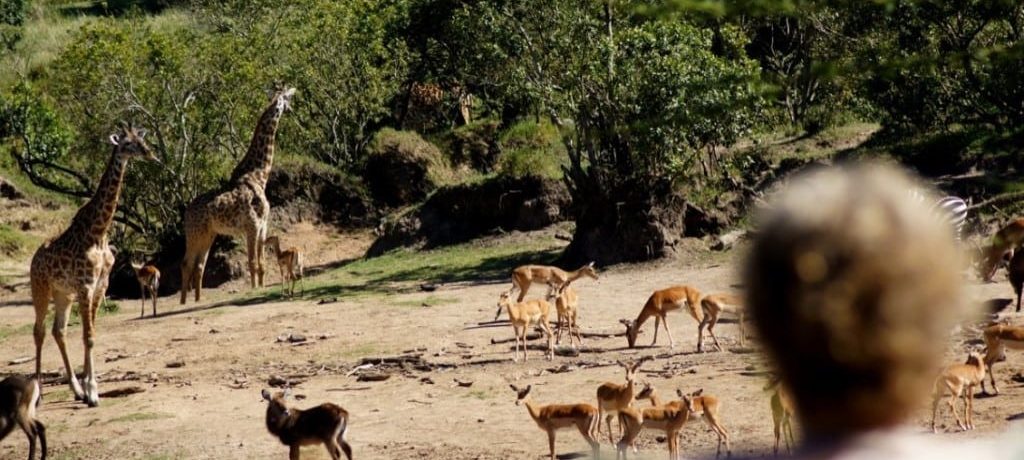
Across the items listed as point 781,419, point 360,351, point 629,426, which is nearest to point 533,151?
point 360,351

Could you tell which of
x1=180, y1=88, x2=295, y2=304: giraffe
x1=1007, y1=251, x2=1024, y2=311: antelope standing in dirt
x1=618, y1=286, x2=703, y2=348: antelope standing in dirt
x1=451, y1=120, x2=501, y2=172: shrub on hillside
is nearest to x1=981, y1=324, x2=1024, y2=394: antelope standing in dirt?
x1=1007, y1=251, x2=1024, y2=311: antelope standing in dirt

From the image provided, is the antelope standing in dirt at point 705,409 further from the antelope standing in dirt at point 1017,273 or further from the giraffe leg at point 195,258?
the giraffe leg at point 195,258

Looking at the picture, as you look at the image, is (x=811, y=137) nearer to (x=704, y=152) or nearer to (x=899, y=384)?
(x=704, y=152)

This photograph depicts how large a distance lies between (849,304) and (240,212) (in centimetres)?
1983

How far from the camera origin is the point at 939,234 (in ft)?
4.16

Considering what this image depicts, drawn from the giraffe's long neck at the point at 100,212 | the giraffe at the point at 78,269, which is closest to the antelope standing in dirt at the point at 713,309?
the giraffe at the point at 78,269

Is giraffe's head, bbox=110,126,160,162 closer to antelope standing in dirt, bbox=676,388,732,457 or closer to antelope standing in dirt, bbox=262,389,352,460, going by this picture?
antelope standing in dirt, bbox=262,389,352,460

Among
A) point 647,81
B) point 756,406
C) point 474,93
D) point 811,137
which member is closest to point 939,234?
point 756,406

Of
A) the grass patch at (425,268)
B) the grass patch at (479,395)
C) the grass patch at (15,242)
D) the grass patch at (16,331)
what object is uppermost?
the grass patch at (15,242)

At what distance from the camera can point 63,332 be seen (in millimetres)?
14625

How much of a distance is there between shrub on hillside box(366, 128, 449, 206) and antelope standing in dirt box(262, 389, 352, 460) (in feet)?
51.6

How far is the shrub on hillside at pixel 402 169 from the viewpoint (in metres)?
26.6

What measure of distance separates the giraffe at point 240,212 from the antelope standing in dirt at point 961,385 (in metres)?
12.2

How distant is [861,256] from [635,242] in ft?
60.7
